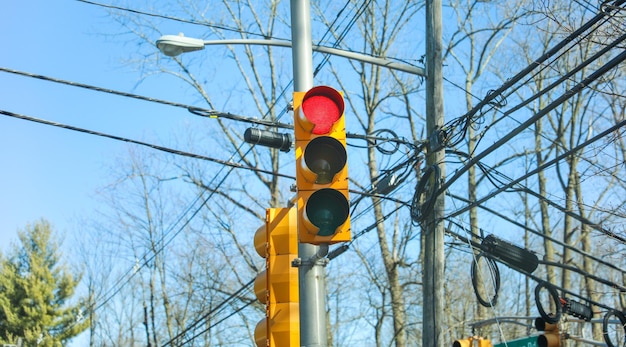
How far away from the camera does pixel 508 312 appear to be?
122ft

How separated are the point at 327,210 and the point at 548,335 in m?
6.99

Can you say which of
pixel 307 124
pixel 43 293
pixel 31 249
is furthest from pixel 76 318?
pixel 307 124

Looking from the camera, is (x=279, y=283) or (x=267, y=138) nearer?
(x=279, y=283)

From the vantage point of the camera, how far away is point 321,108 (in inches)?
271

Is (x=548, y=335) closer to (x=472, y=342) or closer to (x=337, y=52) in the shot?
(x=472, y=342)

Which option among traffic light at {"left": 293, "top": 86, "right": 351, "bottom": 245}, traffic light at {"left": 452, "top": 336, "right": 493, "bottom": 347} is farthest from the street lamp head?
traffic light at {"left": 452, "top": 336, "right": 493, "bottom": 347}

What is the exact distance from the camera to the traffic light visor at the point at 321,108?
22.4 ft

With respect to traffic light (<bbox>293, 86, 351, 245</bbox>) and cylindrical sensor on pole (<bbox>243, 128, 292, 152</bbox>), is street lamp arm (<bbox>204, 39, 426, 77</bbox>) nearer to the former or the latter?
cylindrical sensor on pole (<bbox>243, 128, 292, 152</bbox>)

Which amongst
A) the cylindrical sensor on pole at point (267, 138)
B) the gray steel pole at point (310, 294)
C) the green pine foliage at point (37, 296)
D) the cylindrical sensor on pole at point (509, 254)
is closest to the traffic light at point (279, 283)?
the gray steel pole at point (310, 294)

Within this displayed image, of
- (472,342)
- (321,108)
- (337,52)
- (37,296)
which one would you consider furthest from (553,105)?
(37,296)

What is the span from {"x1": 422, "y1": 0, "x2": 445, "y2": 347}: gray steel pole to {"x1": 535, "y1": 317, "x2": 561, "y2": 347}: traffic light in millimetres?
2563

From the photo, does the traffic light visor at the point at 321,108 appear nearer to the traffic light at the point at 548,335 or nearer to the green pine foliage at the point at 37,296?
the traffic light at the point at 548,335

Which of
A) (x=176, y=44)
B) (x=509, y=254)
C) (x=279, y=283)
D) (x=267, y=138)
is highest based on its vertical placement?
(x=176, y=44)

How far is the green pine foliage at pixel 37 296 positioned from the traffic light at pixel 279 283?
34932mm
